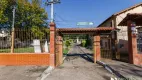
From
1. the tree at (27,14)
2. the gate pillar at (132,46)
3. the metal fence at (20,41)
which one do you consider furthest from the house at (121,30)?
the tree at (27,14)

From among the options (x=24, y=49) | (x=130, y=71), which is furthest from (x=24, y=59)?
(x=130, y=71)

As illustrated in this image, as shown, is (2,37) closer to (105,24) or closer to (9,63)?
(9,63)

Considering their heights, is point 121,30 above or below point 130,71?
above

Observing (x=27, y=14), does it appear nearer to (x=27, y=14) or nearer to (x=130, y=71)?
(x=27, y=14)

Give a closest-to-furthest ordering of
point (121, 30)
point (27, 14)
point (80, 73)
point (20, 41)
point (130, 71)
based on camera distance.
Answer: point (80, 73) → point (130, 71) → point (20, 41) → point (121, 30) → point (27, 14)

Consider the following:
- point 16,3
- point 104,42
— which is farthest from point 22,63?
point 16,3

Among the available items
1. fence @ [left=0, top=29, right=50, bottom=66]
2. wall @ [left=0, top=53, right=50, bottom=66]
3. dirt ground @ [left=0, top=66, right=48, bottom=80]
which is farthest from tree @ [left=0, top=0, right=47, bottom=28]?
dirt ground @ [left=0, top=66, right=48, bottom=80]

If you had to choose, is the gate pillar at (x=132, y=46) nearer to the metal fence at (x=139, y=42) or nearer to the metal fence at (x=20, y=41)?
the metal fence at (x=139, y=42)

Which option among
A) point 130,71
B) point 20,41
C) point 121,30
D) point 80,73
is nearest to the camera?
point 80,73

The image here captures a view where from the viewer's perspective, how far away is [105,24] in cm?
3391

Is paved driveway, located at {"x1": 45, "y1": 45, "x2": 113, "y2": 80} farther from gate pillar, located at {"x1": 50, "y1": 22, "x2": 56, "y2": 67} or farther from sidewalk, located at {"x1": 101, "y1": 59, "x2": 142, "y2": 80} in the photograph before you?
sidewalk, located at {"x1": 101, "y1": 59, "x2": 142, "y2": 80}

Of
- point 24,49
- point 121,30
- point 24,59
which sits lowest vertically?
point 24,59

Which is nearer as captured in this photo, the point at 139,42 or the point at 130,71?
the point at 130,71

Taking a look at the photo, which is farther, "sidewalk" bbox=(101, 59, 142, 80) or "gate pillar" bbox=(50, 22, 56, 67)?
"gate pillar" bbox=(50, 22, 56, 67)
